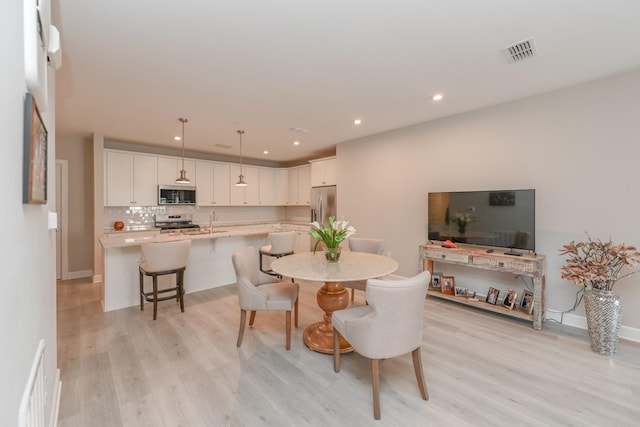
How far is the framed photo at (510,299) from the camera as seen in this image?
3.27m

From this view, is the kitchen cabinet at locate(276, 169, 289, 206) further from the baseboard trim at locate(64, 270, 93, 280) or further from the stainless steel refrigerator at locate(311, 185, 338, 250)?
the baseboard trim at locate(64, 270, 93, 280)

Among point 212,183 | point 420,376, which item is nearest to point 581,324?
point 420,376

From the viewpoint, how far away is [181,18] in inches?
74.3

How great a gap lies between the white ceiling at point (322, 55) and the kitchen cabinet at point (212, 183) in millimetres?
2266

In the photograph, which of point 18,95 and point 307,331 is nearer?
point 18,95

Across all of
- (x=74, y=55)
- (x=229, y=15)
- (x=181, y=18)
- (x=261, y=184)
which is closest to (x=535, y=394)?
(x=229, y=15)

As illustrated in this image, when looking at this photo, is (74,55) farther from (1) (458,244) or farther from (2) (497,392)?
(1) (458,244)

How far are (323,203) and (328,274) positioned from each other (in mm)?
3762

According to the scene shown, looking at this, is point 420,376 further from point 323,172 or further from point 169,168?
point 169,168

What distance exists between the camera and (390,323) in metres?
1.80

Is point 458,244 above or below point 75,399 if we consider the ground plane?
above

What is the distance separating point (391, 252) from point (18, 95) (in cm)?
454

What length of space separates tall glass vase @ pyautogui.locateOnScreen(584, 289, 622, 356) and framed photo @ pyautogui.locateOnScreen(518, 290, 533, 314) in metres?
0.54

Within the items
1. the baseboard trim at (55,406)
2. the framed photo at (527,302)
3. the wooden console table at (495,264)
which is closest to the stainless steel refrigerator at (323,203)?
the wooden console table at (495,264)
